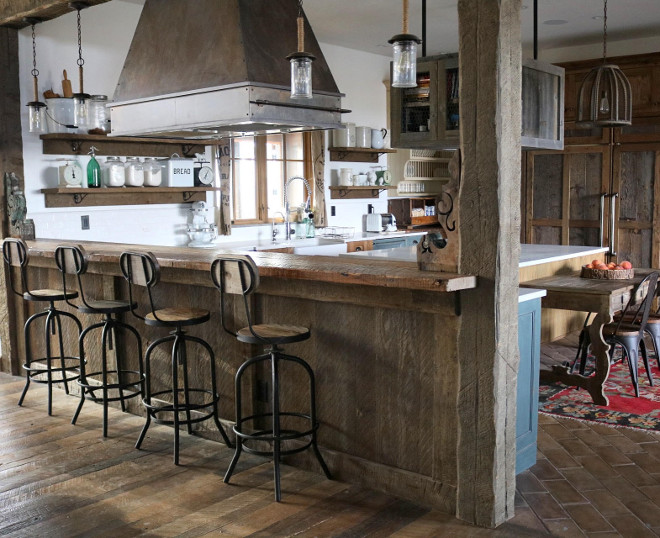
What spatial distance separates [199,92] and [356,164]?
4465mm

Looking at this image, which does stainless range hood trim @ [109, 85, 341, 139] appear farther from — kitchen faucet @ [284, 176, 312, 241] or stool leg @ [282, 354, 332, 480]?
kitchen faucet @ [284, 176, 312, 241]

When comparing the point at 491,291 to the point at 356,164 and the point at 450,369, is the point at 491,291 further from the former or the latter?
the point at 356,164

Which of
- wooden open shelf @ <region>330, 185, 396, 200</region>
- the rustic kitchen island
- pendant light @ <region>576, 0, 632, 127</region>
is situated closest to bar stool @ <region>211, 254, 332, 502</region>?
the rustic kitchen island

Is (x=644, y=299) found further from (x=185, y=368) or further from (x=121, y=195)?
(x=121, y=195)

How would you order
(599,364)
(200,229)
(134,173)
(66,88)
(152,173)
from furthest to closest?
(200,229), (152,173), (134,173), (66,88), (599,364)

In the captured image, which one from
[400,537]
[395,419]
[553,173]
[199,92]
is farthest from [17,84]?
[553,173]

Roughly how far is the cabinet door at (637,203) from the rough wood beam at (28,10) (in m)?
5.60

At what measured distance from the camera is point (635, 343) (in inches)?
201

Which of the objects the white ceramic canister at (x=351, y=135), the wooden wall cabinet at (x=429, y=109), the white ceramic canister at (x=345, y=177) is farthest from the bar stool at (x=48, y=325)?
the white ceramic canister at (x=351, y=135)

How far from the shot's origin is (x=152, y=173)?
623cm

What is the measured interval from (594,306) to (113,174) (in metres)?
3.73

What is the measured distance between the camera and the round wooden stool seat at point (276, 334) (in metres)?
3.47

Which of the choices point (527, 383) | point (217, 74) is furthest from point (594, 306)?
point (217, 74)

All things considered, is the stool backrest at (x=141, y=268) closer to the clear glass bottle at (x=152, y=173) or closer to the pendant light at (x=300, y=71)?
the pendant light at (x=300, y=71)
